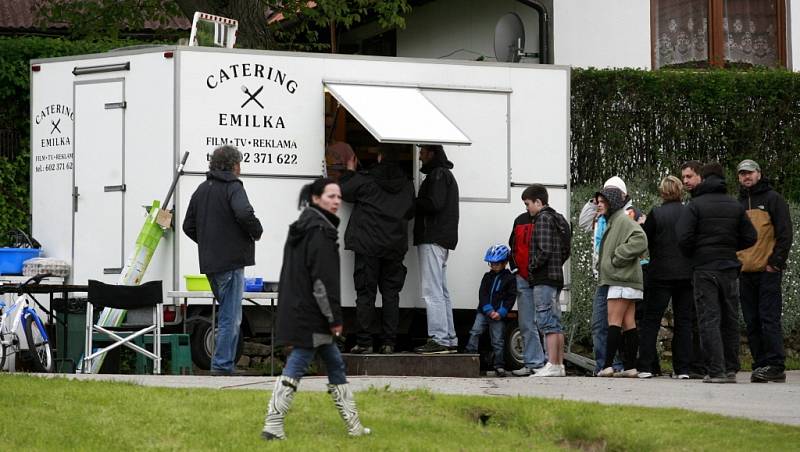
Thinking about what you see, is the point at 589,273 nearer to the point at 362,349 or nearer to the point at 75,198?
the point at 362,349

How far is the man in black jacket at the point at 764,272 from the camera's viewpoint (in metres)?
13.3

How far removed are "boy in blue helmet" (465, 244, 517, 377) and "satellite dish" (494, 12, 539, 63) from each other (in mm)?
6212

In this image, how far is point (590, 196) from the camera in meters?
17.8

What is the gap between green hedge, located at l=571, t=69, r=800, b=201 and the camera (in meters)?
18.7

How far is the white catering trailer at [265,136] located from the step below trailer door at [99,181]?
0.01 meters

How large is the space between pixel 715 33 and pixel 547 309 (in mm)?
8421

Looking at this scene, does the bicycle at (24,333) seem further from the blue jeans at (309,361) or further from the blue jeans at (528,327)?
the blue jeans at (309,361)

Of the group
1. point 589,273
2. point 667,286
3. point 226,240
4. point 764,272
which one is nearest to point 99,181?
point 226,240

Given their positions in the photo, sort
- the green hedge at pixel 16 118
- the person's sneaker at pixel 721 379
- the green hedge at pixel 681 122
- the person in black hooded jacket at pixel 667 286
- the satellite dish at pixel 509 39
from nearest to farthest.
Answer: the person's sneaker at pixel 721 379, the person in black hooded jacket at pixel 667 286, the green hedge at pixel 16 118, the green hedge at pixel 681 122, the satellite dish at pixel 509 39

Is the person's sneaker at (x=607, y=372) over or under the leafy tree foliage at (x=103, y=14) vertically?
under

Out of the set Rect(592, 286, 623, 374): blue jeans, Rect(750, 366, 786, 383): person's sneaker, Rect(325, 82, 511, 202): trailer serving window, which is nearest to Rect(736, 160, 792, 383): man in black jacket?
Rect(750, 366, 786, 383): person's sneaker

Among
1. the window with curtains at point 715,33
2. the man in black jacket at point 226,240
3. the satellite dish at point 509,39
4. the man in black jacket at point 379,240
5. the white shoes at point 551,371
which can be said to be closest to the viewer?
the man in black jacket at point 226,240

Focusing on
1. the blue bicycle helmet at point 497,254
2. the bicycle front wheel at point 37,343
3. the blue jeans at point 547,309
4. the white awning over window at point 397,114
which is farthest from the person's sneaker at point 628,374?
the bicycle front wheel at point 37,343

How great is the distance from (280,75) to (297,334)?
5828 mm
